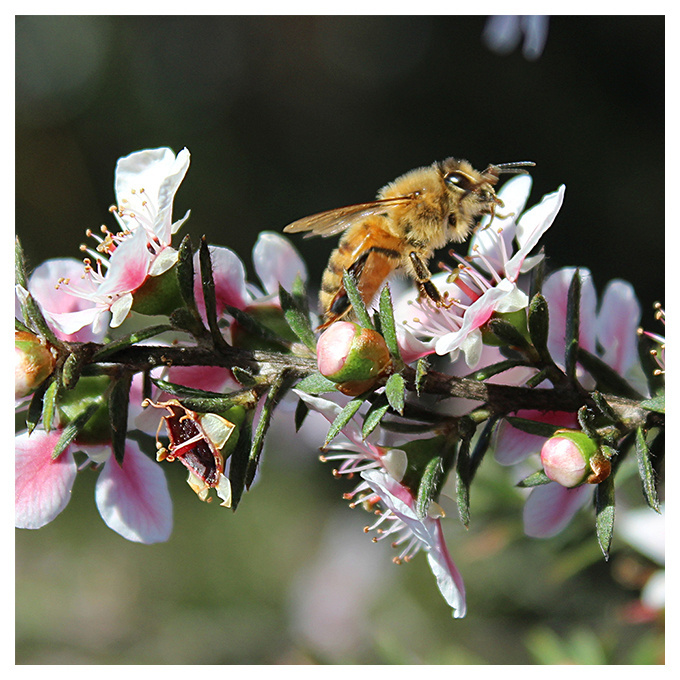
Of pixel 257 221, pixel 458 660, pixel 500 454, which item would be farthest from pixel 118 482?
pixel 257 221

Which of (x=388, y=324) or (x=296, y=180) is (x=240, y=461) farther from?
(x=296, y=180)

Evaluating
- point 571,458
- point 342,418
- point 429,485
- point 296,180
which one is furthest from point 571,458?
point 296,180

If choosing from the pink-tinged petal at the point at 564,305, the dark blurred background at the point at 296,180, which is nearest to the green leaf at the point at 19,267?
the pink-tinged petal at the point at 564,305

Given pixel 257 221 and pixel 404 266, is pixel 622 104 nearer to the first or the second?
pixel 257 221

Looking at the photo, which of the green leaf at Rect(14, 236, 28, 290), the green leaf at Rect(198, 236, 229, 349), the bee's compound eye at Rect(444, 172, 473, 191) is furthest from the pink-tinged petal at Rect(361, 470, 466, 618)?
the bee's compound eye at Rect(444, 172, 473, 191)

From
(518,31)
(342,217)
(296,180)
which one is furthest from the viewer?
(296,180)

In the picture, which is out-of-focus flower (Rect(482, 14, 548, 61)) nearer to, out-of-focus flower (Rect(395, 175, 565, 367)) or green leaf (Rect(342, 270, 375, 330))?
out-of-focus flower (Rect(395, 175, 565, 367))
